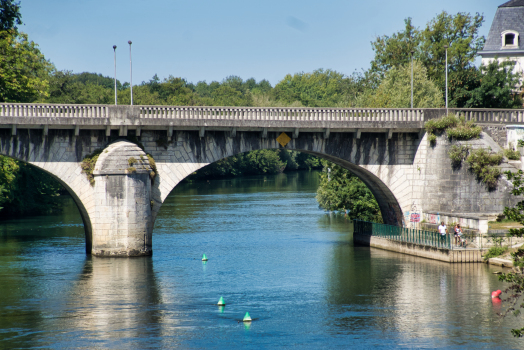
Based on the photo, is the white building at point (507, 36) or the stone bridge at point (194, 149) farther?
the white building at point (507, 36)

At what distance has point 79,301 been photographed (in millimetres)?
28109

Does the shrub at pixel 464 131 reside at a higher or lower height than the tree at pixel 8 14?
lower

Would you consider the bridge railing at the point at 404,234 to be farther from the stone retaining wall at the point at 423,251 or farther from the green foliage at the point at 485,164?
the green foliage at the point at 485,164

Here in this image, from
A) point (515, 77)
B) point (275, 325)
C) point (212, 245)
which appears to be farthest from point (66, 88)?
point (275, 325)

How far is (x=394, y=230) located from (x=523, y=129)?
31.6 ft

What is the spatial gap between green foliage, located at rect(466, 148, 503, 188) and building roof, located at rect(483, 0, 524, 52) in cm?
2397

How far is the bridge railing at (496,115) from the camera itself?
39.6m

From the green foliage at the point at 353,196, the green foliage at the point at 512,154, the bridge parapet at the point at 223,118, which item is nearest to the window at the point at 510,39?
the bridge parapet at the point at 223,118

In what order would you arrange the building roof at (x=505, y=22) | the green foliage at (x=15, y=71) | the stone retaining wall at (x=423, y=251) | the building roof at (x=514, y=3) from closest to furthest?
the stone retaining wall at (x=423, y=251) → the green foliage at (x=15, y=71) → the building roof at (x=505, y=22) → the building roof at (x=514, y=3)

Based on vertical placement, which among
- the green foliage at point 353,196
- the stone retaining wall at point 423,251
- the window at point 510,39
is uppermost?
the window at point 510,39

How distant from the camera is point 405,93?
171ft

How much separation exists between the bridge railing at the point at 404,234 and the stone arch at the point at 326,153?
0.92 m

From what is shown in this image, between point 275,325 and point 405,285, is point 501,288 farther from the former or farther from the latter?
point 275,325

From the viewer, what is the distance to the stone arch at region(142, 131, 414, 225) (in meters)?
38.0
